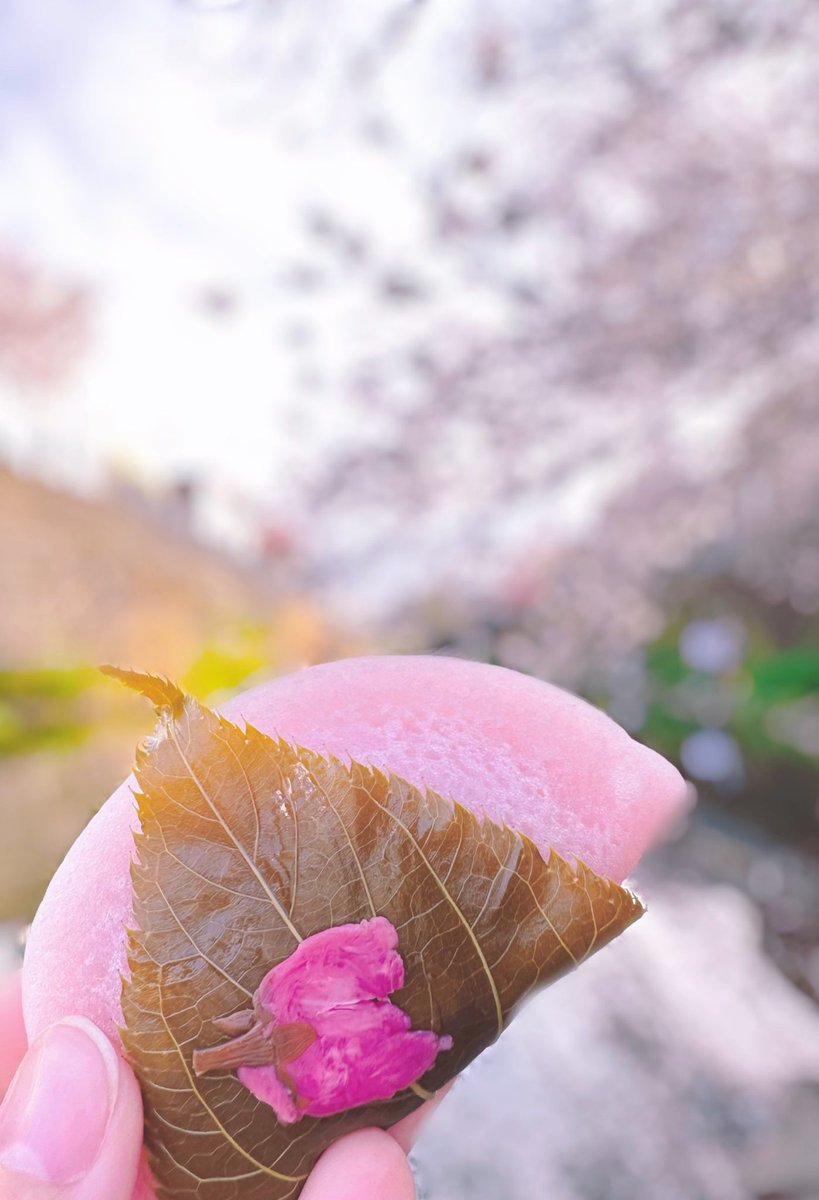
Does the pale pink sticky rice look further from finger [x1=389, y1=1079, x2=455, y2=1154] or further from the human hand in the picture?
finger [x1=389, y1=1079, x2=455, y2=1154]

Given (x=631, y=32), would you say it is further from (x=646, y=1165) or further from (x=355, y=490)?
(x=646, y=1165)

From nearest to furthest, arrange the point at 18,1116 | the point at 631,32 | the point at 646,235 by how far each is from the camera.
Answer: the point at 18,1116 < the point at 631,32 < the point at 646,235

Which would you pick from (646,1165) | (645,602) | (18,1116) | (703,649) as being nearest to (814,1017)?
(646,1165)

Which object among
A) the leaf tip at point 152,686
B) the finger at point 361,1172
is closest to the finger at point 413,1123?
the finger at point 361,1172

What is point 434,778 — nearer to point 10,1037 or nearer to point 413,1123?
point 413,1123

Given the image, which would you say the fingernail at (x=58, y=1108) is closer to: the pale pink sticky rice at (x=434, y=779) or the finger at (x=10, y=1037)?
the pale pink sticky rice at (x=434, y=779)

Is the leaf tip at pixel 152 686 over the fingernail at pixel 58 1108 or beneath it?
over

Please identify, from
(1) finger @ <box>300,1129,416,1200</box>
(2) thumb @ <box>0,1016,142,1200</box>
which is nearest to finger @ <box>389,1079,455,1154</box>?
(1) finger @ <box>300,1129,416,1200</box>
